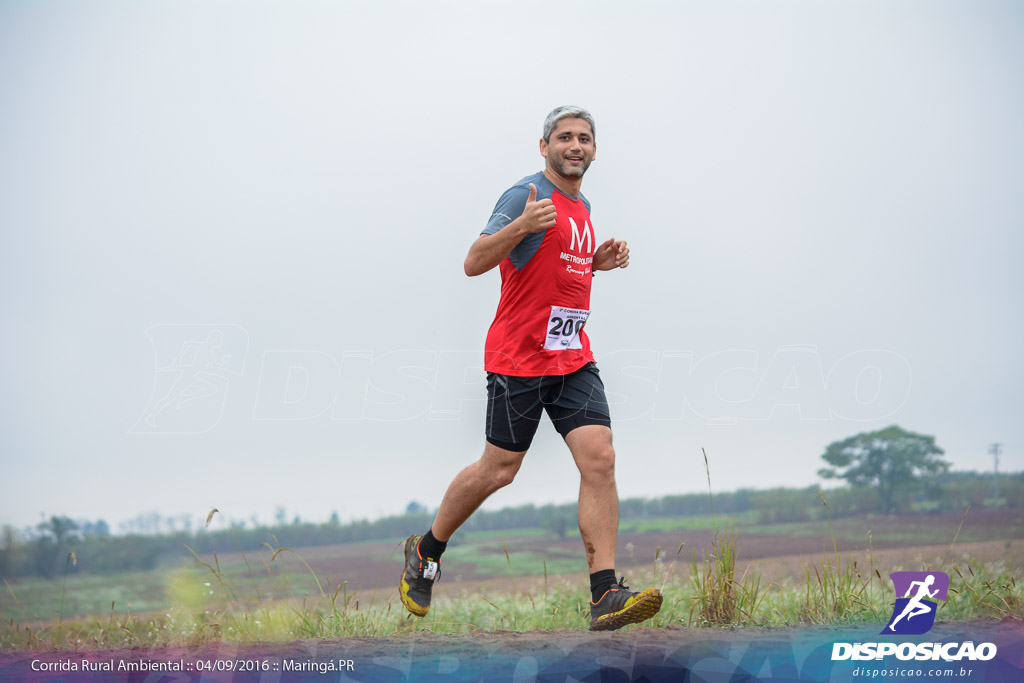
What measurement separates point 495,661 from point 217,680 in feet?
3.73

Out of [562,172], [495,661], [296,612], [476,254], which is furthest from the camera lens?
[296,612]

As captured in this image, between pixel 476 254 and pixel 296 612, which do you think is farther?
pixel 296 612

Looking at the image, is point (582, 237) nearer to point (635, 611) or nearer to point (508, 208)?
point (508, 208)

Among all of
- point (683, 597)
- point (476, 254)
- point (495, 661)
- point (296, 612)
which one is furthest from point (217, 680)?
point (683, 597)

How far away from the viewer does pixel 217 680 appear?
11.1ft

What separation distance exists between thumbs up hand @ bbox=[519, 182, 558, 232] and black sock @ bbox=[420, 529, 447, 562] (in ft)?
5.38

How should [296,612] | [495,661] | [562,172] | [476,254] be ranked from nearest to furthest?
[495,661]
[476,254]
[562,172]
[296,612]

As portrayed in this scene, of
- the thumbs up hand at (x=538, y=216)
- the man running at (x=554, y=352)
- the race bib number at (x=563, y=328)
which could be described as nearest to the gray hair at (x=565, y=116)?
the man running at (x=554, y=352)

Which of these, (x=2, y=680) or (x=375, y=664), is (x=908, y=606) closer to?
(x=375, y=664)

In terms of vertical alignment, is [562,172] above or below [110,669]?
above

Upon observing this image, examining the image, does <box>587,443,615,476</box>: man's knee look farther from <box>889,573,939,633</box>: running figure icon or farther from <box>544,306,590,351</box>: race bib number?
<box>889,573,939,633</box>: running figure icon

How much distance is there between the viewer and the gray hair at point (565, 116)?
12.5 feet

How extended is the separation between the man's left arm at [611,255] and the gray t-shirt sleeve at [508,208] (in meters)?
0.57

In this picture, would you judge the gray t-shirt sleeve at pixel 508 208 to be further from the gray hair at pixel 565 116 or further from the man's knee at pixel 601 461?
the man's knee at pixel 601 461
